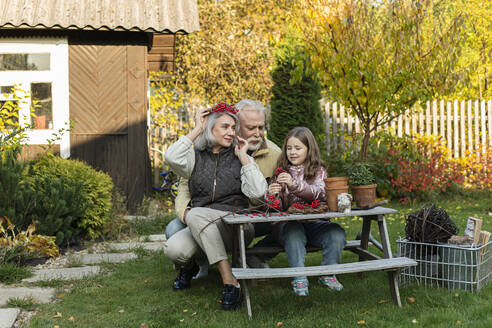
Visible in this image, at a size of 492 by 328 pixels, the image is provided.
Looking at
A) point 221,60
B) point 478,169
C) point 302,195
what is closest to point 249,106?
point 302,195

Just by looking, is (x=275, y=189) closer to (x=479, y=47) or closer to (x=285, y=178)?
(x=285, y=178)

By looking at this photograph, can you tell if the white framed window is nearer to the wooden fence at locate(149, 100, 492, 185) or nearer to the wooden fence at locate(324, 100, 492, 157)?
the wooden fence at locate(149, 100, 492, 185)

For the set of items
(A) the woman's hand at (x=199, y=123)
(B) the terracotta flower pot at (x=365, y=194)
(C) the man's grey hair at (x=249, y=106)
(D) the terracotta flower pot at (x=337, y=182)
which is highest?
(C) the man's grey hair at (x=249, y=106)

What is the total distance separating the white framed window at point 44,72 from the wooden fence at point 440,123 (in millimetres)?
5230

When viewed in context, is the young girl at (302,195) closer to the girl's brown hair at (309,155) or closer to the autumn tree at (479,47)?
the girl's brown hair at (309,155)

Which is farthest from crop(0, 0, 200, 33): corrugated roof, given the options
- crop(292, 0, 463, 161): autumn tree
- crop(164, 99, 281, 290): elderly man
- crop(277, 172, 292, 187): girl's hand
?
crop(277, 172, 292, 187): girl's hand

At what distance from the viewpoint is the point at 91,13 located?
23.9 feet

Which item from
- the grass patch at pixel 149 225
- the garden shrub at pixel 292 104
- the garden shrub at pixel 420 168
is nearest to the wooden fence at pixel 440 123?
the garden shrub at pixel 292 104

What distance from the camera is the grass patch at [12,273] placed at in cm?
423

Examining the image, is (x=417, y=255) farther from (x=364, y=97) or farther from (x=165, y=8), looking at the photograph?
(x=165, y=8)

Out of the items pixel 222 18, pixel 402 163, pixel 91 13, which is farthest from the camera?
pixel 222 18

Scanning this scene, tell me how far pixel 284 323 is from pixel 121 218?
3.83 m

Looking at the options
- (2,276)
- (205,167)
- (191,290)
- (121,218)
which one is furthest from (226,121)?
(121,218)

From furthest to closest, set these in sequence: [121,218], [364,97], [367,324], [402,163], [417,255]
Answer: [402,163] → [364,97] → [121,218] → [417,255] → [367,324]
